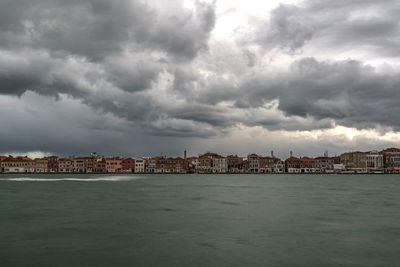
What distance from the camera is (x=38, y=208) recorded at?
28.8 metres

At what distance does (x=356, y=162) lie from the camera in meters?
155

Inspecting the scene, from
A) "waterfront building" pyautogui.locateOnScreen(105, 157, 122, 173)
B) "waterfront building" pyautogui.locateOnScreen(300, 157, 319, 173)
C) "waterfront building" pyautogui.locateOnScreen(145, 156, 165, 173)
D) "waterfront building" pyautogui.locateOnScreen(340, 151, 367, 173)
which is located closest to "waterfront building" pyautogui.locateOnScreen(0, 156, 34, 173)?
"waterfront building" pyautogui.locateOnScreen(105, 157, 122, 173)

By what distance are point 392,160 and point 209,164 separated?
2924 inches

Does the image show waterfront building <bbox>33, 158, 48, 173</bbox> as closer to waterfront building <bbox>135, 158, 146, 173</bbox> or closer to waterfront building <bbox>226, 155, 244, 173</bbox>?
waterfront building <bbox>135, 158, 146, 173</bbox>

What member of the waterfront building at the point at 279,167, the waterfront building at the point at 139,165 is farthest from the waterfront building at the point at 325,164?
the waterfront building at the point at 139,165

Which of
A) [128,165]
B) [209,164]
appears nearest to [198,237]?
[128,165]

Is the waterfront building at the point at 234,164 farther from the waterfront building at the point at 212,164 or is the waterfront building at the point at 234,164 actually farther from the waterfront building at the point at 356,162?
the waterfront building at the point at 356,162

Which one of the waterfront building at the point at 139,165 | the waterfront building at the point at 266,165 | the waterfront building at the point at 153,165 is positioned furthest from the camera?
the waterfront building at the point at 266,165

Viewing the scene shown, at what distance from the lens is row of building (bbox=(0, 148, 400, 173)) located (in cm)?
15062

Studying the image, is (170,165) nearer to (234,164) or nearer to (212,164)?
(212,164)

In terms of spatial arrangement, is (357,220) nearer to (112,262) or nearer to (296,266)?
(296,266)

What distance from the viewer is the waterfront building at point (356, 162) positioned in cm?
15288

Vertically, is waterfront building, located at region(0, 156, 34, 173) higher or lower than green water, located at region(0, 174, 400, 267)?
higher

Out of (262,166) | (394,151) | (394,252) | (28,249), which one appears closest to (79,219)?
(28,249)
